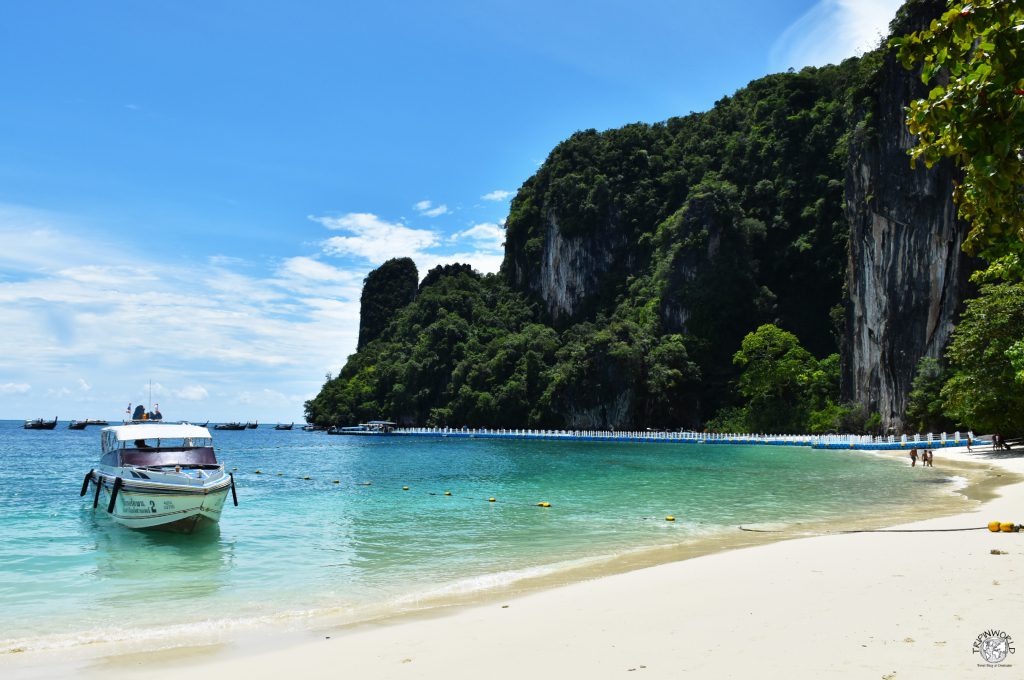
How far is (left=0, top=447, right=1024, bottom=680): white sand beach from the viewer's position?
229 inches

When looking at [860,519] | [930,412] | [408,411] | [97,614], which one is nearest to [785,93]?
[930,412]

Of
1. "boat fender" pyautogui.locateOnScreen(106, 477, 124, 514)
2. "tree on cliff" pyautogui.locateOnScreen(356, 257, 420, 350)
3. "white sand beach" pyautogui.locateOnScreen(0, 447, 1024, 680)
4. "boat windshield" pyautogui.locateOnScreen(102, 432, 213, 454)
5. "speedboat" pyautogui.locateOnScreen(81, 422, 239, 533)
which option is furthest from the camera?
"tree on cliff" pyautogui.locateOnScreen(356, 257, 420, 350)

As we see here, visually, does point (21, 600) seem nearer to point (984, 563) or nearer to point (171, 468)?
point (171, 468)

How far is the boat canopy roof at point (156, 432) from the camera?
20719 mm

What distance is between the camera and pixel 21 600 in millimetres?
11109

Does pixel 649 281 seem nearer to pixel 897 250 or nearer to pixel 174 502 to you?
pixel 897 250

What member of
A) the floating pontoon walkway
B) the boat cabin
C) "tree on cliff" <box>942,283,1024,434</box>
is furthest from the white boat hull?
the floating pontoon walkway

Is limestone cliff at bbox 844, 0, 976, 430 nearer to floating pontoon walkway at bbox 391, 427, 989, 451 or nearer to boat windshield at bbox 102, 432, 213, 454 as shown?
floating pontoon walkway at bbox 391, 427, 989, 451

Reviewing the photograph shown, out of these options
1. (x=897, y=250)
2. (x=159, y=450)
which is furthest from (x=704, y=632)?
(x=897, y=250)

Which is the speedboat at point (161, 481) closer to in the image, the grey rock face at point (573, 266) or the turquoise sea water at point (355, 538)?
the turquoise sea water at point (355, 538)

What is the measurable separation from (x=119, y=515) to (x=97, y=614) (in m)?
10.6

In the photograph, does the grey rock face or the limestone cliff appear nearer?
the limestone cliff

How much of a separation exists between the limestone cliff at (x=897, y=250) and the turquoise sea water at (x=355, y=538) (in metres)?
23.9

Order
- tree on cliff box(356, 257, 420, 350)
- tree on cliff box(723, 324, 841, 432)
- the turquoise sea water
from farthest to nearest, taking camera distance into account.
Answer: tree on cliff box(356, 257, 420, 350) < tree on cliff box(723, 324, 841, 432) < the turquoise sea water
